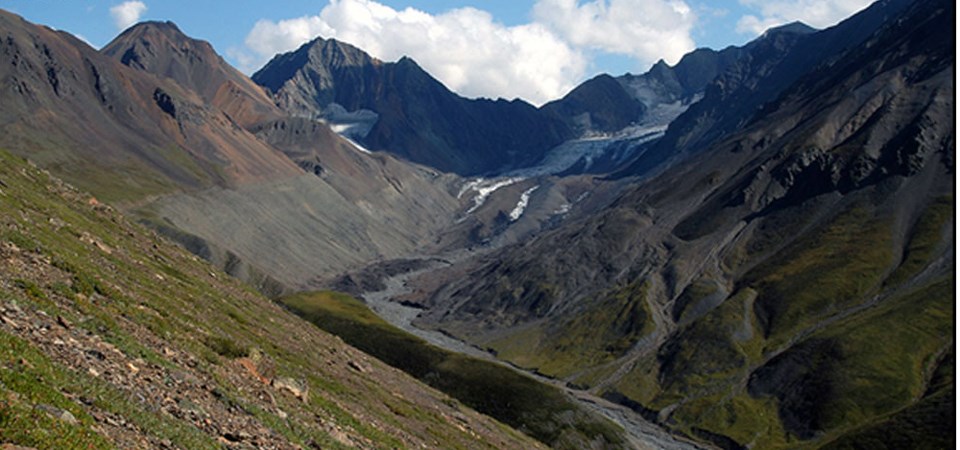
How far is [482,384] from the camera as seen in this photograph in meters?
122

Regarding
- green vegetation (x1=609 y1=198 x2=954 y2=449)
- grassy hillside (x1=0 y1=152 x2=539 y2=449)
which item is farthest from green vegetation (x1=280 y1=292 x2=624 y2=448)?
green vegetation (x1=609 y1=198 x2=954 y2=449)

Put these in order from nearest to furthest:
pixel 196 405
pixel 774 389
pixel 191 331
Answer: pixel 196 405
pixel 191 331
pixel 774 389

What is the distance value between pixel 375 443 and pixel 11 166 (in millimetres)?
52359

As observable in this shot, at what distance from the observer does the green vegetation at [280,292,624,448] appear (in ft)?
353

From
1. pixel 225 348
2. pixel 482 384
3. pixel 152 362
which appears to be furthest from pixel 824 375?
pixel 152 362

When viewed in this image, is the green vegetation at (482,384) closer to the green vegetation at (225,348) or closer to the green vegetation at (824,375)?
the green vegetation at (824,375)

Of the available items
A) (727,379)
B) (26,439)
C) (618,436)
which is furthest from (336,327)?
(26,439)

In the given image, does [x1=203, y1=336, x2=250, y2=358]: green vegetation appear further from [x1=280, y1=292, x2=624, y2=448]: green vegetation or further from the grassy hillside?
[x1=280, y1=292, x2=624, y2=448]: green vegetation

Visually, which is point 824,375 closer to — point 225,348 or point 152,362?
point 225,348

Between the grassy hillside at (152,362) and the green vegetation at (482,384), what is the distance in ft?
119

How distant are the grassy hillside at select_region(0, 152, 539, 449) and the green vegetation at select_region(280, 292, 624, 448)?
1425 inches

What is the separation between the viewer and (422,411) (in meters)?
57.9

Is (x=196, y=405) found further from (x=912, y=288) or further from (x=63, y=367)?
(x=912, y=288)

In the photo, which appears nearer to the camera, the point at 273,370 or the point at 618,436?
the point at 273,370
